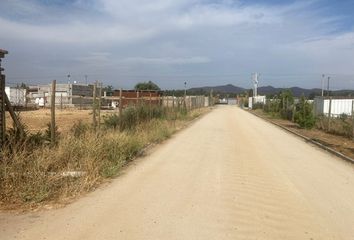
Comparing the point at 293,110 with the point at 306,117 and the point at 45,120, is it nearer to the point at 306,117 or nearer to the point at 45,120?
the point at 306,117

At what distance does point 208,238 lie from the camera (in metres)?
6.07

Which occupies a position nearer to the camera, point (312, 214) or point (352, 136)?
point (312, 214)

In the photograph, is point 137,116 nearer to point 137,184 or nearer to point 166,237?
point 137,184

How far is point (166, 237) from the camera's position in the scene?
607 cm

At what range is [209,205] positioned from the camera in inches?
310

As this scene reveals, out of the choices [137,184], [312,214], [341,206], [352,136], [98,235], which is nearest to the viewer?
[98,235]

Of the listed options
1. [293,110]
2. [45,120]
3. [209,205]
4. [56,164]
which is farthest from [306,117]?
[209,205]

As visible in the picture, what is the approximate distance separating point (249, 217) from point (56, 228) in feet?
9.13

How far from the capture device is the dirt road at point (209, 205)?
6336 mm

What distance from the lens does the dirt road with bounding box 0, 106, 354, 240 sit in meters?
6.34

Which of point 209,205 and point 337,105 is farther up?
point 337,105

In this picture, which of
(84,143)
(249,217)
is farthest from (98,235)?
(84,143)

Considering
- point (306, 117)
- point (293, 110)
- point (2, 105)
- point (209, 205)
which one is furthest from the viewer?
point (293, 110)

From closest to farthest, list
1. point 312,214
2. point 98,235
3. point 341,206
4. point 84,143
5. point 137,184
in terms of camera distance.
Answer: point 98,235 → point 312,214 → point 341,206 → point 137,184 → point 84,143
